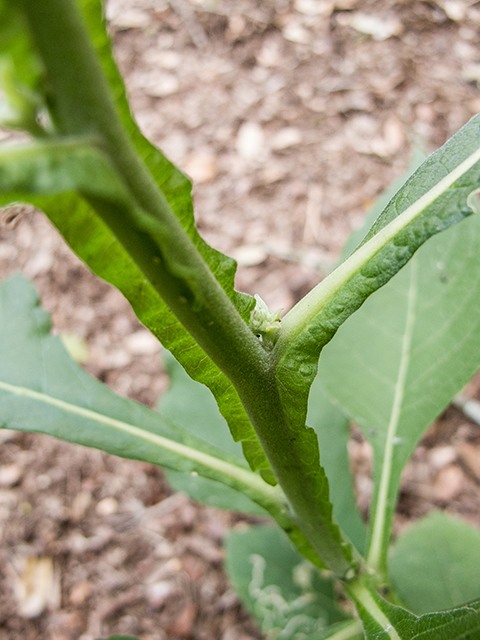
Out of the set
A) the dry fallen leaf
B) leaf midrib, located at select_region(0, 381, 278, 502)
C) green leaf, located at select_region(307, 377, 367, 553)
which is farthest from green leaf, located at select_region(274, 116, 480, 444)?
the dry fallen leaf

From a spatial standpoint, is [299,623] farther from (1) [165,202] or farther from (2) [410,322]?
(1) [165,202]

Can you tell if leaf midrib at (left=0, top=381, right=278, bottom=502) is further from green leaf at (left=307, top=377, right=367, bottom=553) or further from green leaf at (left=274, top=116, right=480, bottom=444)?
green leaf at (left=307, top=377, right=367, bottom=553)

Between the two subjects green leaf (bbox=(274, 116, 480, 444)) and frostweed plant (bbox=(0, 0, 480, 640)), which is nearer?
frostweed plant (bbox=(0, 0, 480, 640))

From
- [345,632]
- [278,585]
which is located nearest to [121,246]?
[345,632]

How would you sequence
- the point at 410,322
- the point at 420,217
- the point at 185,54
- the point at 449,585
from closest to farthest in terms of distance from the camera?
the point at 420,217
the point at 410,322
the point at 449,585
the point at 185,54

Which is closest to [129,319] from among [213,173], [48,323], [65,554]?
[213,173]

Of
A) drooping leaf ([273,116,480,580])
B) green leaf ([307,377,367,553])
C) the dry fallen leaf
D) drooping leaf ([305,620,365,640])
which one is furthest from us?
the dry fallen leaf

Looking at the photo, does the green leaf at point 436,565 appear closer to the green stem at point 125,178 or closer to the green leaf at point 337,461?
the green leaf at point 337,461
